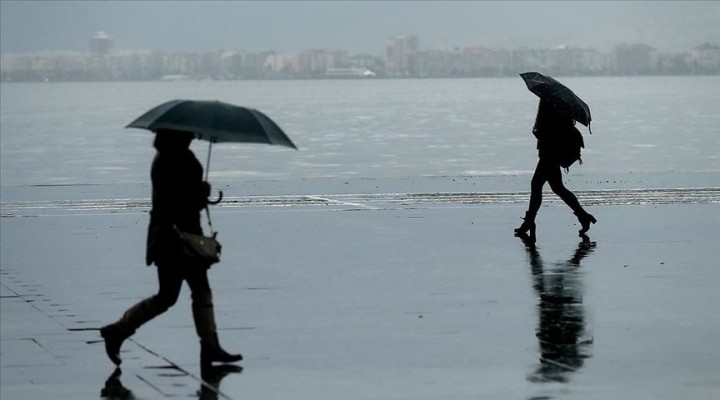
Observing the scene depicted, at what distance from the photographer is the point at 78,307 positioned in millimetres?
13234

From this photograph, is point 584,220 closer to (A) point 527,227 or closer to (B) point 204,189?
(A) point 527,227

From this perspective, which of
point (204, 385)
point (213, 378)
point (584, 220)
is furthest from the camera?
point (584, 220)

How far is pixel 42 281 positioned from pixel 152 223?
4.93m

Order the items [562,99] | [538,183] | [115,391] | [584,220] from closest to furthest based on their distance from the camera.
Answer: [115,391] < [562,99] < [538,183] < [584,220]

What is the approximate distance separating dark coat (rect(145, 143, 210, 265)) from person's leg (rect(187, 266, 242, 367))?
0.68 ft

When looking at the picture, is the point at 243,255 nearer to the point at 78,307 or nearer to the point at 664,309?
the point at 78,307

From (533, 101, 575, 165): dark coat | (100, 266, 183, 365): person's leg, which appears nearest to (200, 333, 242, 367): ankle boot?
(100, 266, 183, 365): person's leg

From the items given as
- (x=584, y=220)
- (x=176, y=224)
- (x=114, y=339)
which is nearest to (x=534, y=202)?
(x=584, y=220)

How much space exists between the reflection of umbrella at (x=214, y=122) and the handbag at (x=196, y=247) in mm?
596

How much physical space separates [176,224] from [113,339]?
772mm

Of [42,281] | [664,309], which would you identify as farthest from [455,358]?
[42,281]

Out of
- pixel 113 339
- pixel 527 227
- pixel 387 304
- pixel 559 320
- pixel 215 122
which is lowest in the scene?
pixel 527 227

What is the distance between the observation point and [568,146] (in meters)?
18.5

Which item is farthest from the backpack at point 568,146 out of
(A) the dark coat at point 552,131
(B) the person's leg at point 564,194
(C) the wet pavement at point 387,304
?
(C) the wet pavement at point 387,304
